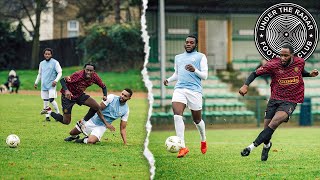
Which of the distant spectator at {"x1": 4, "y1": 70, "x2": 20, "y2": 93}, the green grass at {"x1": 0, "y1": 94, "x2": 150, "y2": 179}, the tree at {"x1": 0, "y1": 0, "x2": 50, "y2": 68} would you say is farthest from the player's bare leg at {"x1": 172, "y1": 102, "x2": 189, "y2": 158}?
the distant spectator at {"x1": 4, "y1": 70, "x2": 20, "y2": 93}

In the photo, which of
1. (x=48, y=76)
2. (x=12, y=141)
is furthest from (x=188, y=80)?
(x=12, y=141)

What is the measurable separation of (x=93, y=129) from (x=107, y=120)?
0.26m

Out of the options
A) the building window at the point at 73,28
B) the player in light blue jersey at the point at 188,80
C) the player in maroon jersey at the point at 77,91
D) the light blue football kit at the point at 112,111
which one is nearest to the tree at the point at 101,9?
the building window at the point at 73,28

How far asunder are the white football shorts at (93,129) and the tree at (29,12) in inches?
42.9

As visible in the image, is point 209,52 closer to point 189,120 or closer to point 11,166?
point 189,120

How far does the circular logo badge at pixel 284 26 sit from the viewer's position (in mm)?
7933

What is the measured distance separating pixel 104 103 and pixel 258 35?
2.03 meters

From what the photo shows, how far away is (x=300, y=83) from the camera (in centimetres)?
827

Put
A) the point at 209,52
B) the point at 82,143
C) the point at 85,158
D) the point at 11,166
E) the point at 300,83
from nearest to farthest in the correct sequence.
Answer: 1. the point at 11,166
2. the point at 85,158
3. the point at 300,83
4. the point at 82,143
5. the point at 209,52

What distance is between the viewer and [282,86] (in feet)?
27.3

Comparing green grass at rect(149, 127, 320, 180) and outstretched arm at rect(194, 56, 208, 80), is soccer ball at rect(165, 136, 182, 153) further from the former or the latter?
outstretched arm at rect(194, 56, 208, 80)

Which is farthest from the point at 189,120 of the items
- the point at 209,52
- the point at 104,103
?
the point at 104,103

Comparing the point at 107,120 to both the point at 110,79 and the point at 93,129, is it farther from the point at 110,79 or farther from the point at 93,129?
the point at 110,79

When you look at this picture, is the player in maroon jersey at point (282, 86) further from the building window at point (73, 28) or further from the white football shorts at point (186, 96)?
the building window at point (73, 28)
